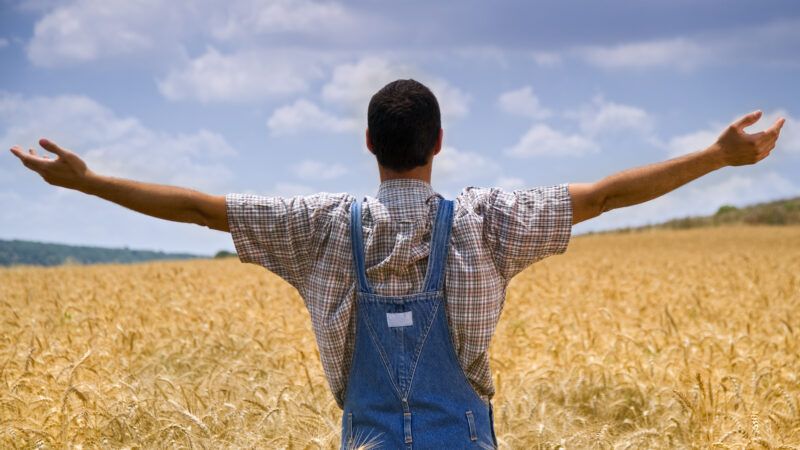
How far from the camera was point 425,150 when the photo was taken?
265cm

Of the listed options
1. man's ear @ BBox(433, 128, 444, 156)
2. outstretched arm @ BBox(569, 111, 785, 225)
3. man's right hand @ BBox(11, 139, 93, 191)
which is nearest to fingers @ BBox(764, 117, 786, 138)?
outstretched arm @ BBox(569, 111, 785, 225)

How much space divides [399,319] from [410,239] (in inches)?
10.7

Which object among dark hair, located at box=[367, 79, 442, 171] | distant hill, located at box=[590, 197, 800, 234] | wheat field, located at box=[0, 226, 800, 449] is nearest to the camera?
dark hair, located at box=[367, 79, 442, 171]

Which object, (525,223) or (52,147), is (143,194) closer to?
(52,147)

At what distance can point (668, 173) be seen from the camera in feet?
8.61

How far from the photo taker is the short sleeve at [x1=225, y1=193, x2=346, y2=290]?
2.70 meters

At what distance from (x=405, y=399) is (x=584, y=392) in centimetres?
280

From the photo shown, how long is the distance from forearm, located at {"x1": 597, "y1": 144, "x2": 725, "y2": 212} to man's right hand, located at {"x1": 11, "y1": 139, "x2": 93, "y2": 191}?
1771mm

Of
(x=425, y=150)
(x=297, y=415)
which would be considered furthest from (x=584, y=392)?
(x=425, y=150)

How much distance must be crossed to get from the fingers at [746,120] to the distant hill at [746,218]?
52.5 m

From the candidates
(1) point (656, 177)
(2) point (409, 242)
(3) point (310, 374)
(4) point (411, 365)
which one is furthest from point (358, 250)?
(3) point (310, 374)

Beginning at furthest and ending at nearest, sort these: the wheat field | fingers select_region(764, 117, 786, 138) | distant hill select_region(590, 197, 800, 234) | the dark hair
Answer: distant hill select_region(590, 197, 800, 234)
the wheat field
fingers select_region(764, 117, 786, 138)
the dark hair

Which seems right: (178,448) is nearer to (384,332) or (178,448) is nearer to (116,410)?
(116,410)

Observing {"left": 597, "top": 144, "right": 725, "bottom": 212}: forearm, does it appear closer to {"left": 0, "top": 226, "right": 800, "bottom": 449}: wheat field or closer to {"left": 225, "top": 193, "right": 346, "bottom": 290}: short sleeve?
{"left": 225, "top": 193, "right": 346, "bottom": 290}: short sleeve
